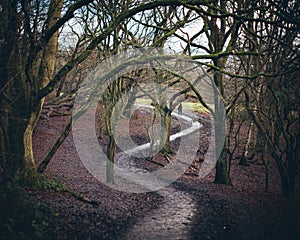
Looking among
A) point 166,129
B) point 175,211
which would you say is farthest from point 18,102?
point 166,129

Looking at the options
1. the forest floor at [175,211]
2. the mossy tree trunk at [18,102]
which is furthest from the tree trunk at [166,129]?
the mossy tree trunk at [18,102]

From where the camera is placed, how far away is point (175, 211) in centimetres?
998

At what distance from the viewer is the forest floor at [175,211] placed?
25.5ft

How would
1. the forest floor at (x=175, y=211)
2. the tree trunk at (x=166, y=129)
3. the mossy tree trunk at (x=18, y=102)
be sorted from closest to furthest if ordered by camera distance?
the forest floor at (x=175, y=211)
the mossy tree trunk at (x=18, y=102)
the tree trunk at (x=166, y=129)

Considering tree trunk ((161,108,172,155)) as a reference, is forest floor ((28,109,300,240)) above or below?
below

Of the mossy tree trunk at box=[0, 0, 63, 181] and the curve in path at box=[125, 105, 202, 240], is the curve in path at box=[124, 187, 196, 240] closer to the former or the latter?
the curve in path at box=[125, 105, 202, 240]

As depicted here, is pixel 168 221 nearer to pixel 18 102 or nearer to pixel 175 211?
pixel 175 211

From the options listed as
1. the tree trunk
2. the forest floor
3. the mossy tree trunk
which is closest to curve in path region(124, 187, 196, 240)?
the forest floor

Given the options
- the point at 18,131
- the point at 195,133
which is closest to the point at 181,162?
the point at 195,133

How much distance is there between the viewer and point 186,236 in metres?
7.89

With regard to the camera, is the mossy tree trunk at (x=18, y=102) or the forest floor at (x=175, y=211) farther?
the mossy tree trunk at (x=18, y=102)

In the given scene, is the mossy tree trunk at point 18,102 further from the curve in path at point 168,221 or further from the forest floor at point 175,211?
the curve in path at point 168,221

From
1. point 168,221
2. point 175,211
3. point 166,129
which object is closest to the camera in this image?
point 168,221

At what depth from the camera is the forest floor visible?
7785mm
